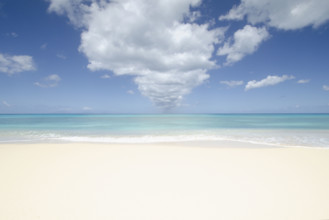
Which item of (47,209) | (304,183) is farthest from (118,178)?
(304,183)

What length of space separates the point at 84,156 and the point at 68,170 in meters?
1.54

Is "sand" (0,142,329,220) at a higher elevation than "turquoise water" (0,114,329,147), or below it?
higher

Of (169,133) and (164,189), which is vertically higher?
(164,189)

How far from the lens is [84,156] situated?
6.18 meters

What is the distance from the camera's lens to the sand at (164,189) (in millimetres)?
2879

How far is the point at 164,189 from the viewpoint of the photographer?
3.63 meters

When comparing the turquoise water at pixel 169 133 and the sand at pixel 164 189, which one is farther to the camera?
the turquoise water at pixel 169 133

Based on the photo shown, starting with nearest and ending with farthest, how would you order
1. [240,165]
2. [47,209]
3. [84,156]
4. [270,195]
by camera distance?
[47,209] < [270,195] < [240,165] < [84,156]

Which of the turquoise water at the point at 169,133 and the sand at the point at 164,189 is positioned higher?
the sand at the point at 164,189

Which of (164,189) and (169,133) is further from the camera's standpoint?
(169,133)

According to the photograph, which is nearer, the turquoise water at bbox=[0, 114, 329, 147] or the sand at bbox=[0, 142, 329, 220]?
the sand at bbox=[0, 142, 329, 220]

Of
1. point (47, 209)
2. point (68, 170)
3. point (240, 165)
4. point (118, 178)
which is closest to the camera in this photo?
point (47, 209)

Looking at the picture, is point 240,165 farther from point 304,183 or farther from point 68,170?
point 68,170

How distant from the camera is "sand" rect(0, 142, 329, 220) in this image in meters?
2.88
